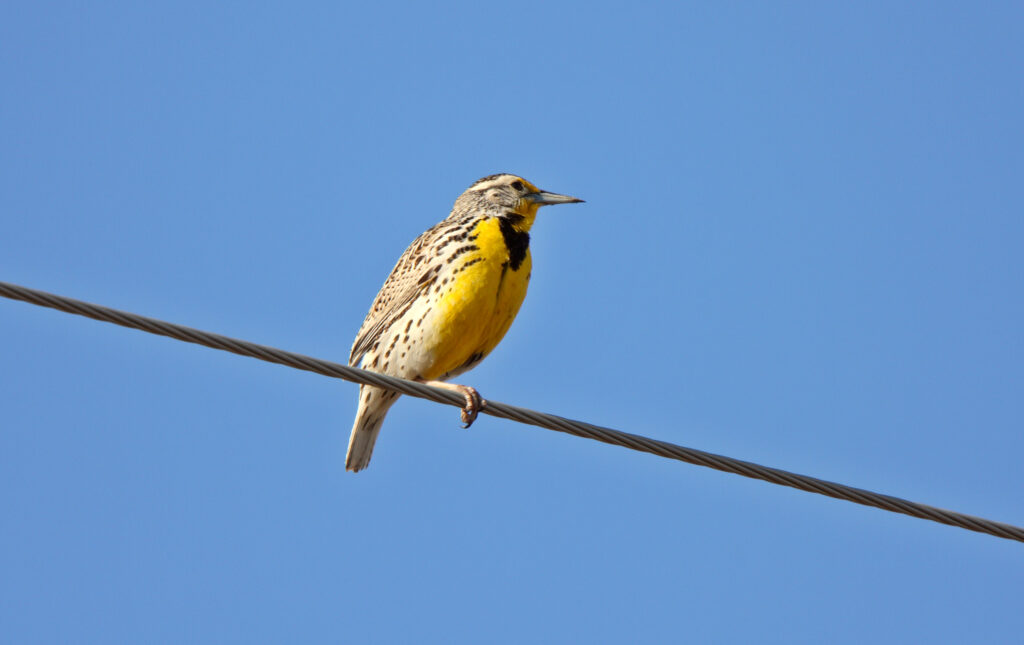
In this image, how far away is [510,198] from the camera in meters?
7.94

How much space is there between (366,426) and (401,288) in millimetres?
935

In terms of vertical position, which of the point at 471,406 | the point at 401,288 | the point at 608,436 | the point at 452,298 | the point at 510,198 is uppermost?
the point at 510,198

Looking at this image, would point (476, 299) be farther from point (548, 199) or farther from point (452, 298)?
point (548, 199)

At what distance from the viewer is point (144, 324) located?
4570mm

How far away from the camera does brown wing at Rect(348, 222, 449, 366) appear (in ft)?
24.4

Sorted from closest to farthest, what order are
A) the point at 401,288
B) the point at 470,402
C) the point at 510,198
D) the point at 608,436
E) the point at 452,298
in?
the point at 608,436 < the point at 470,402 < the point at 452,298 < the point at 401,288 < the point at 510,198

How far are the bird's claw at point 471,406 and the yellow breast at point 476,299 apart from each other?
0.58 meters

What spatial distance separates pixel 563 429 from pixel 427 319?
2232 millimetres

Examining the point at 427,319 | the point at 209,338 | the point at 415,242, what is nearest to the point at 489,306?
the point at 427,319

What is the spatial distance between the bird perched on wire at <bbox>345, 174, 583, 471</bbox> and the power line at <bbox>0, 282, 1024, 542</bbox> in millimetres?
1609

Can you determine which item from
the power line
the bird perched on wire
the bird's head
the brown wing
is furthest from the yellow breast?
the power line

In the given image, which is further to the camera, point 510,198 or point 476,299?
point 510,198

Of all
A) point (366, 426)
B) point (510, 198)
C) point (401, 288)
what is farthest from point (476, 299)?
point (366, 426)

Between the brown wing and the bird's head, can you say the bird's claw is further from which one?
the bird's head
